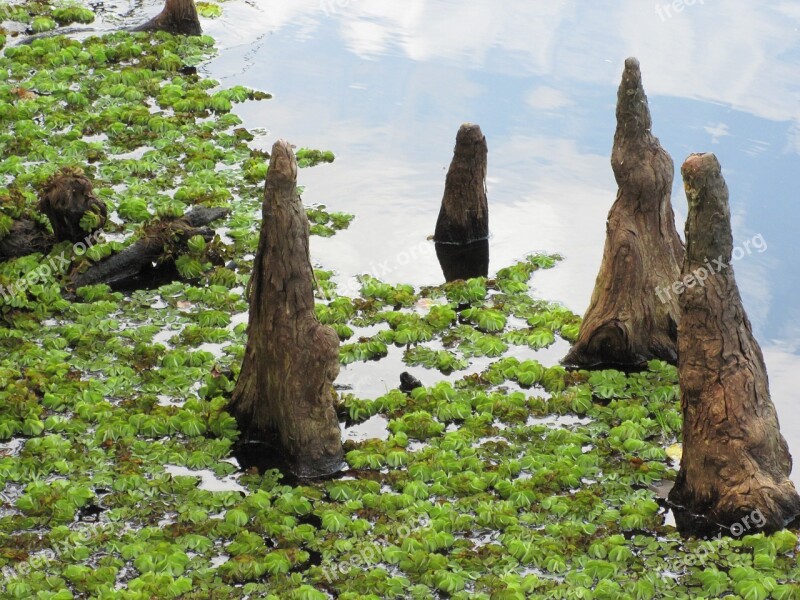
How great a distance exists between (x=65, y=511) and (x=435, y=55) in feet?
78.0

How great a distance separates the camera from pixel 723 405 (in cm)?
1194

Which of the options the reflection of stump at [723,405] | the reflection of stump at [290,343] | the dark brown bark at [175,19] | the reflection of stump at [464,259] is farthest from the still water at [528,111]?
the reflection of stump at [290,343]

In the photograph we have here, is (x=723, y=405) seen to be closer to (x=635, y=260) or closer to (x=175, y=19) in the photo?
(x=635, y=260)

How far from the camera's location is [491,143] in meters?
26.8

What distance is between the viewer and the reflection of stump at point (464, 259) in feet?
64.2

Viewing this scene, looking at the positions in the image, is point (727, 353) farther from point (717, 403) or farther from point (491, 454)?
point (491, 454)

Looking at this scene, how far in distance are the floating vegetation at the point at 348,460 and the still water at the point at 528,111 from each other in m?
→ 2.16

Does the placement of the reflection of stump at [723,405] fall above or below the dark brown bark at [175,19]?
below

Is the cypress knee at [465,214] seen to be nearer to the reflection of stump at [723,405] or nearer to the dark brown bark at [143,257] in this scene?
the dark brown bark at [143,257]

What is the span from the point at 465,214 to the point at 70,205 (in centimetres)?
697

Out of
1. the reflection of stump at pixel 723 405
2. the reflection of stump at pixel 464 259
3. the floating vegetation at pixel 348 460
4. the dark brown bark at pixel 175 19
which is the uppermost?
the dark brown bark at pixel 175 19

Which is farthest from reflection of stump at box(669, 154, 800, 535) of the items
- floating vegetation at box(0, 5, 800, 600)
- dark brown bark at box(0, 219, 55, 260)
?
dark brown bark at box(0, 219, 55, 260)

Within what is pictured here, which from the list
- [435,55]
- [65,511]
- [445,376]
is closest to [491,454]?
[445,376]

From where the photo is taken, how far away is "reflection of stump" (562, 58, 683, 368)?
15.2 metres
